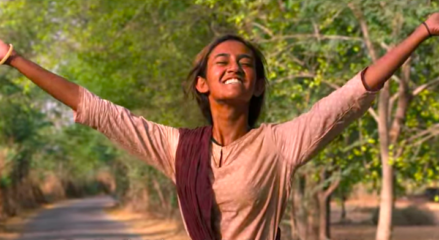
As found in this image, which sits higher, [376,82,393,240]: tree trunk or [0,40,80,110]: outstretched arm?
[376,82,393,240]: tree trunk

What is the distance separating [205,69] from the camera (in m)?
3.28

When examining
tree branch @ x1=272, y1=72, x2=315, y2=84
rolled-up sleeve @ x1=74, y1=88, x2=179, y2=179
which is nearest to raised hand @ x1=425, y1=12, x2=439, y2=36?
rolled-up sleeve @ x1=74, y1=88, x2=179, y2=179

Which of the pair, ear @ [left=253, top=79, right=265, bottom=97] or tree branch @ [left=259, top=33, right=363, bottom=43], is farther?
tree branch @ [left=259, top=33, right=363, bottom=43]

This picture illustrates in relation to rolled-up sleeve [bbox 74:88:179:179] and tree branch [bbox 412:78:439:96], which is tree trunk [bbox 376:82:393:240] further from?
rolled-up sleeve [bbox 74:88:179:179]

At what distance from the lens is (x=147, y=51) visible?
21.7 metres

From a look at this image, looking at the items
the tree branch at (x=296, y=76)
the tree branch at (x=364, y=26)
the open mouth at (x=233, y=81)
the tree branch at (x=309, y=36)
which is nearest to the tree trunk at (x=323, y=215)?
the tree branch at (x=296, y=76)

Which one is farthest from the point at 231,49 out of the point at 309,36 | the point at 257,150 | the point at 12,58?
the point at 309,36

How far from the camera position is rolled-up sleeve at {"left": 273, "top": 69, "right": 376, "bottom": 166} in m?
3.01

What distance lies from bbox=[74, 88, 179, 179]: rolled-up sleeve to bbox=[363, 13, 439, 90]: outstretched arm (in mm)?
717

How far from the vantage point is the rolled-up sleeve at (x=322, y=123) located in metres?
3.01

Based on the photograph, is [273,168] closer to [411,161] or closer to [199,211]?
[199,211]

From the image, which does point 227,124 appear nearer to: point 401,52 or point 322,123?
point 322,123

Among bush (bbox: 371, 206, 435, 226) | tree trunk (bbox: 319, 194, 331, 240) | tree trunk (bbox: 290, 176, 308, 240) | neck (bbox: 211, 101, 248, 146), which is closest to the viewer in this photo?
neck (bbox: 211, 101, 248, 146)

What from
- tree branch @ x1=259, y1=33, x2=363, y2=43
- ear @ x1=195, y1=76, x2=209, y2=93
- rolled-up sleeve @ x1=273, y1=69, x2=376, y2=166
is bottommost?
rolled-up sleeve @ x1=273, y1=69, x2=376, y2=166
